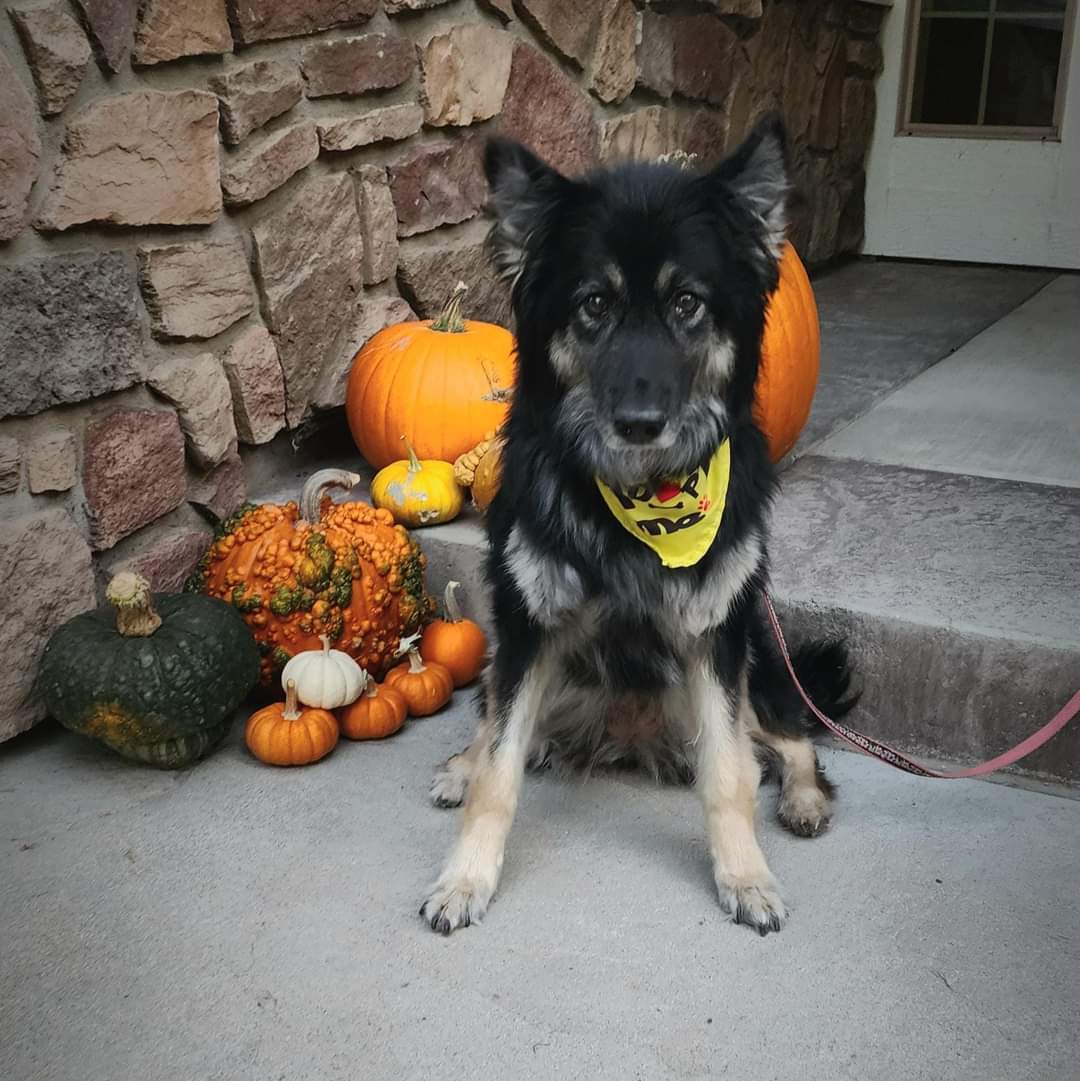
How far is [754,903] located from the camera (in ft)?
7.95

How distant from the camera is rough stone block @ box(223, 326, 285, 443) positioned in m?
3.52

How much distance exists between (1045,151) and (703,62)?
8.37 ft

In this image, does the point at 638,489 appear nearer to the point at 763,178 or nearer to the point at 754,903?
Answer: the point at 763,178

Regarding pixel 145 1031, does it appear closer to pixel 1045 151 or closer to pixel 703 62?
pixel 703 62

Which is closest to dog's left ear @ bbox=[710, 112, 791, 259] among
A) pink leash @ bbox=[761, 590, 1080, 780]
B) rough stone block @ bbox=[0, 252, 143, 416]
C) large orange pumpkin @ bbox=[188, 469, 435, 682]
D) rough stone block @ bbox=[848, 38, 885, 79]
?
pink leash @ bbox=[761, 590, 1080, 780]

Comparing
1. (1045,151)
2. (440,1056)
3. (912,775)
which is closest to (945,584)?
(912,775)

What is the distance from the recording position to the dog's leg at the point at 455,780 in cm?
288

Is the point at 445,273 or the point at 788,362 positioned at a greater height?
the point at 445,273

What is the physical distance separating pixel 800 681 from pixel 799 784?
0.95ft

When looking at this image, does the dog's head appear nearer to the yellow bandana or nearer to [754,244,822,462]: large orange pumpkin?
the yellow bandana

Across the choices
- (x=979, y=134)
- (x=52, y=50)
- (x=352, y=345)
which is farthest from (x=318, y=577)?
(x=979, y=134)

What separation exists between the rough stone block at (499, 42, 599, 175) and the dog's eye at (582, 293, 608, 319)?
6.96 feet

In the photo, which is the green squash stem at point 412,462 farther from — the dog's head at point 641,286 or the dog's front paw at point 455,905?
the dog's front paw at point 455,905

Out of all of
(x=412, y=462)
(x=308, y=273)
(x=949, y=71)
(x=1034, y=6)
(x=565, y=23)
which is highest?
(x=1034, y=6)
